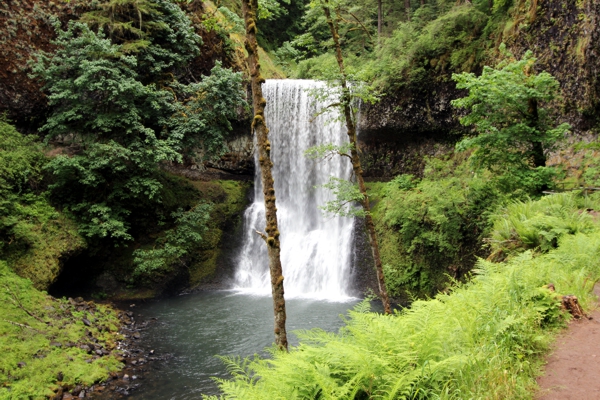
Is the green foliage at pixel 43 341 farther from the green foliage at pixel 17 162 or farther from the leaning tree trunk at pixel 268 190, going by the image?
the leaning tree trunk at pixel 268 190

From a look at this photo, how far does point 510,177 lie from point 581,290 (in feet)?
18.7

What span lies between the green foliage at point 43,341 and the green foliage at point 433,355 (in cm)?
706

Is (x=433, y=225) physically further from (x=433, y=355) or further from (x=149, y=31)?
(x=149, y=31)

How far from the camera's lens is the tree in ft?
29.5

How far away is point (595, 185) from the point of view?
29.0 ft

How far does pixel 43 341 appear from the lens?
930 cm

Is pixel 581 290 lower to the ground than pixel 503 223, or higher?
lower

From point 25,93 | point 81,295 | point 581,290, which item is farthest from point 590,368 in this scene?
point 25,93

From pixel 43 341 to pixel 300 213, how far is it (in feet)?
39.7

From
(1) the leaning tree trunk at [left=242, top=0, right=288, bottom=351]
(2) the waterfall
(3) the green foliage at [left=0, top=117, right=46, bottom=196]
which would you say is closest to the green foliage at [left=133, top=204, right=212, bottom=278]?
(2) the waterfall

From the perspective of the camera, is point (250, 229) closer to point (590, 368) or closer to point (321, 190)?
point (321, 190)

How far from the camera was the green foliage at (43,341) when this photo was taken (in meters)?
7.98

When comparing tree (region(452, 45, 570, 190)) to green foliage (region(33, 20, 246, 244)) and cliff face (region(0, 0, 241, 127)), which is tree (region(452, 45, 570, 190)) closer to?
green foliage (region(33, 20, 246, 244))

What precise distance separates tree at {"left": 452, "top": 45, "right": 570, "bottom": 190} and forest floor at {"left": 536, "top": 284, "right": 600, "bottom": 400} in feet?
20.5
